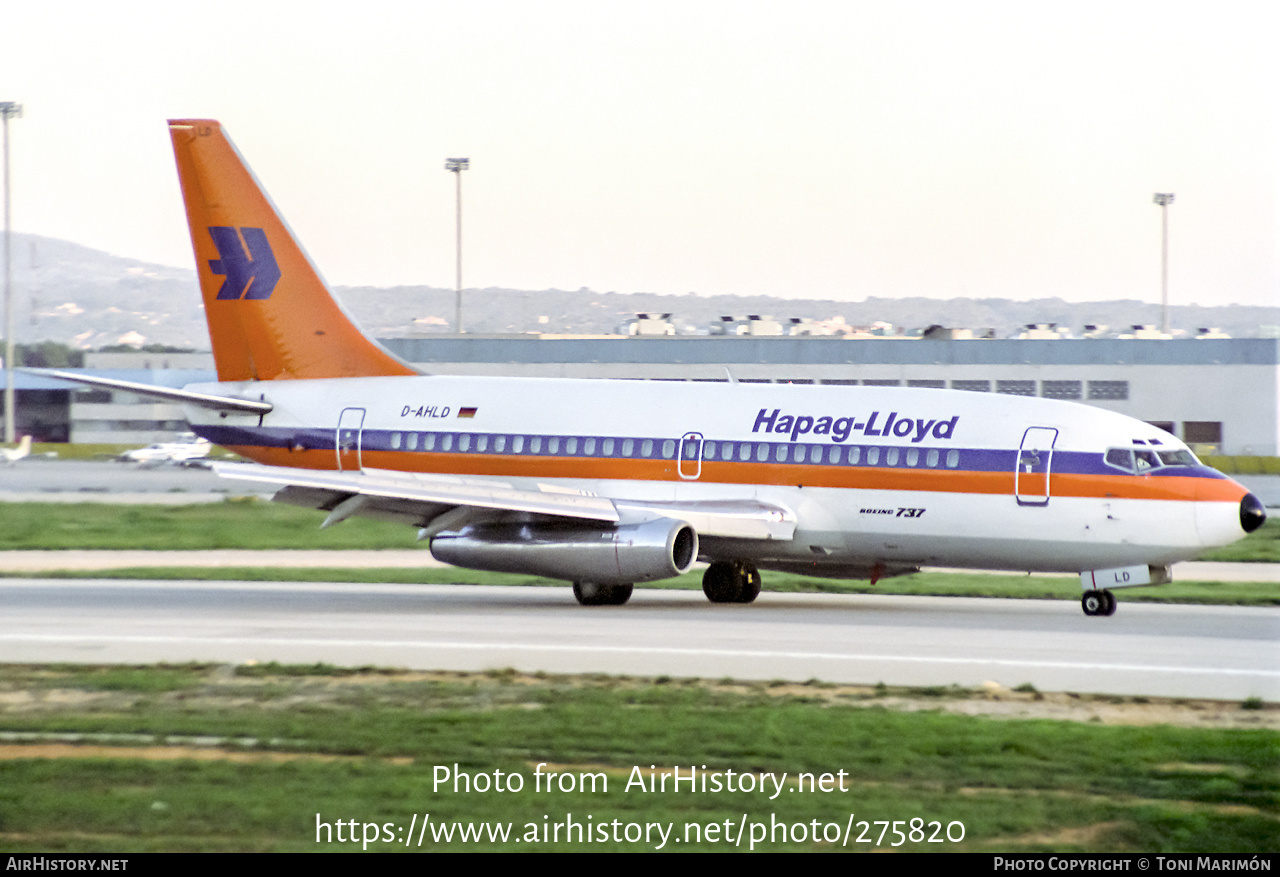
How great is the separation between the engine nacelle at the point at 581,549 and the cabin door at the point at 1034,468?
17.7 ft

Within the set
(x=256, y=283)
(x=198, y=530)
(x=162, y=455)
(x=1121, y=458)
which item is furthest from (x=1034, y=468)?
(x=162, y=455)

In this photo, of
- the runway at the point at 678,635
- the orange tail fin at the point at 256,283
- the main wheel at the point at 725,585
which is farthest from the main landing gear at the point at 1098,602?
the orange tail fin at the point at 256,283

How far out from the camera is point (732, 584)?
2881cm

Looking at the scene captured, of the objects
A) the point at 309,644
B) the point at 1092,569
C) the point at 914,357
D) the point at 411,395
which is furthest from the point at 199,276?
the point at 914,357

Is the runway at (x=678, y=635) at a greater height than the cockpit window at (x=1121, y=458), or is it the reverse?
the cockpit window at (x=1121, y=458)

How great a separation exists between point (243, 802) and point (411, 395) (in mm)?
19490

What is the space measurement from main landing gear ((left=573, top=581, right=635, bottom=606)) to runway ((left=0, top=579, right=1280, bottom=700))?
0.92 ft

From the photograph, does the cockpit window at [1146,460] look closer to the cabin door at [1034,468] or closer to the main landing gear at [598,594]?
the cabin door at [1034,468]

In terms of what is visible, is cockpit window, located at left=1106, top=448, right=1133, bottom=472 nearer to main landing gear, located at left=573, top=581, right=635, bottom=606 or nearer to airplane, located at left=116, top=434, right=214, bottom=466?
main landing gear, located at left=573, top=581, right=635, bottom=606

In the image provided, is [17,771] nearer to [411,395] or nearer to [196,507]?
[411,395]

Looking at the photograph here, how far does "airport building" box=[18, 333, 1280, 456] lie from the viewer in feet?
242

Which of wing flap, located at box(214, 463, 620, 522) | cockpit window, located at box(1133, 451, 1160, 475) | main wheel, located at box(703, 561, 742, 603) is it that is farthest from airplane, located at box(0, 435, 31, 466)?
cockpit window, located at box(1133, 451, 1160, 475)

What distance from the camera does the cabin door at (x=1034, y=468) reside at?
25312 mm

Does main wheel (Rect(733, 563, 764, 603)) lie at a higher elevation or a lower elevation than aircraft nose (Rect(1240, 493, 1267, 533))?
lower
